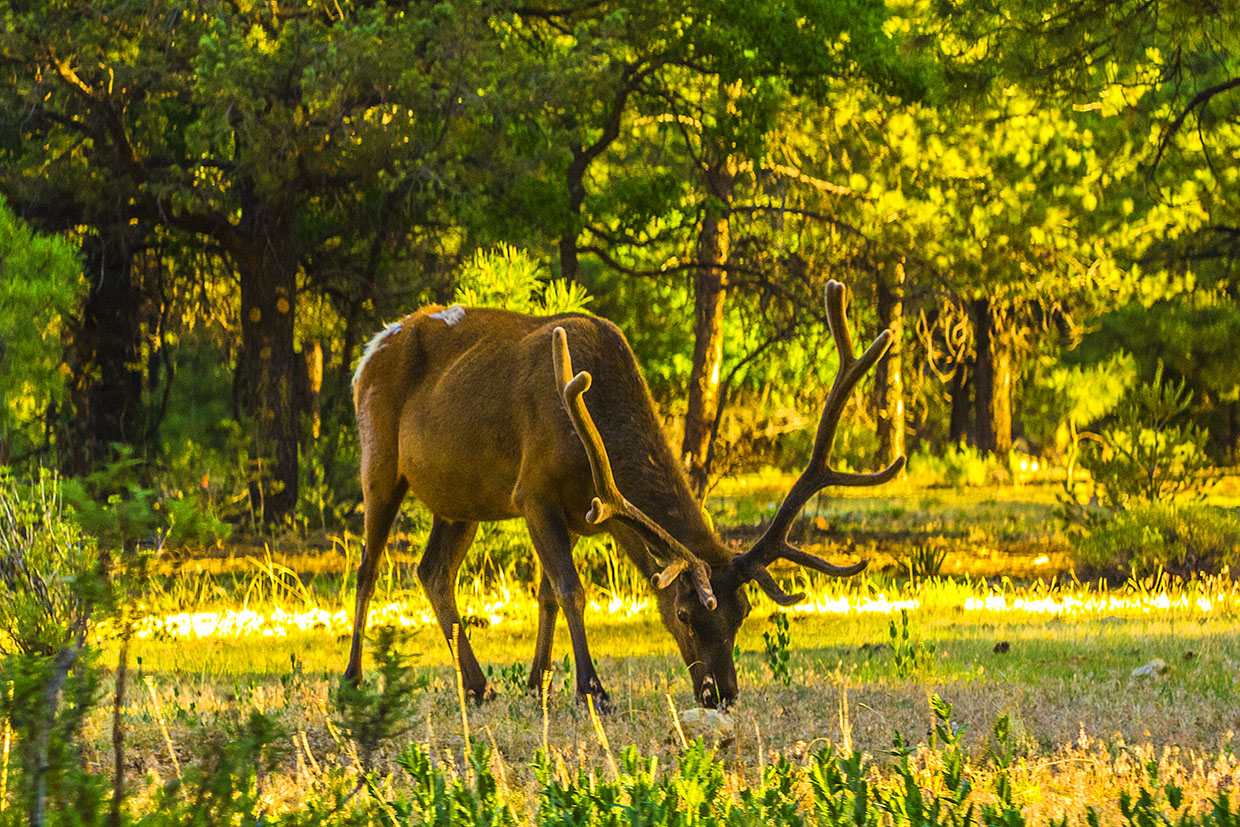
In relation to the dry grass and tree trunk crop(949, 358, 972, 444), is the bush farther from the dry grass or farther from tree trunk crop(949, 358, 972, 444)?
tree trunk crop(949, 358, 972, 444)

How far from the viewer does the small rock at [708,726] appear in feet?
20.9

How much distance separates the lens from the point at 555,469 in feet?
24.5

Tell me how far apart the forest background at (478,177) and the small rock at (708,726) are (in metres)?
6.19

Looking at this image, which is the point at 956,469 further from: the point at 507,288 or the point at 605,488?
the point at 605,488

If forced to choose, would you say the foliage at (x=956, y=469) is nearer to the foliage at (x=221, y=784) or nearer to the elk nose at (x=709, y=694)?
the elk nose at (x=709, y=694)

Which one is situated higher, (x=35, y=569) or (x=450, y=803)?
(x=35, y=569)

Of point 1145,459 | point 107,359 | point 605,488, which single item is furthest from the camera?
point 107,359

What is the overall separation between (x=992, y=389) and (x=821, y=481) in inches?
1100

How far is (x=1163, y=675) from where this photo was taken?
8438mm

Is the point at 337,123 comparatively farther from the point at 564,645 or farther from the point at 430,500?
the point at 430,500

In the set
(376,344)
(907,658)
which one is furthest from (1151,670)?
(376,344)

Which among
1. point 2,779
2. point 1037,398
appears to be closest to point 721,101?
point 2,779

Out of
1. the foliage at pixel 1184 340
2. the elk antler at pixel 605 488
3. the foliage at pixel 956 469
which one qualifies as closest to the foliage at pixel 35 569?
the elk antler at pixel 605 488

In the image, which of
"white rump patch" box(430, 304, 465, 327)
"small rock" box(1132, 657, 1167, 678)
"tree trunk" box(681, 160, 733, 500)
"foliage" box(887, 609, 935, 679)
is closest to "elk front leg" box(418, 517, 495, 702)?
"white rump patch" box(430, 304, 465, 327)
